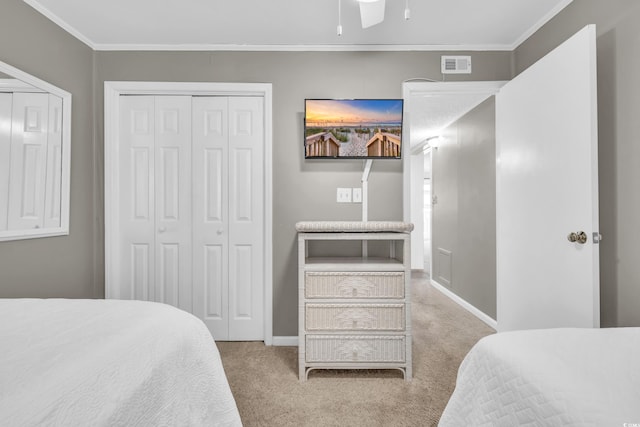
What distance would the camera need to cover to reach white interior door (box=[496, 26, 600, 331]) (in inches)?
61.4

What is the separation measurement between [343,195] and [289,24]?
128 centimetres

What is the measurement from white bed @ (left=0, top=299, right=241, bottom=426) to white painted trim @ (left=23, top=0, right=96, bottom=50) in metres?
1.89

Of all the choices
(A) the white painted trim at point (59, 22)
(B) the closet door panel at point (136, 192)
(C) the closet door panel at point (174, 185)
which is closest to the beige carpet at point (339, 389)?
(C) the closet door panel at point (174, 185)

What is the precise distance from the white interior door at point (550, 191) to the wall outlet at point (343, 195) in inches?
45.0

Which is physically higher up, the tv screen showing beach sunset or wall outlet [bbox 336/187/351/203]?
the tv screen showing beach sunset

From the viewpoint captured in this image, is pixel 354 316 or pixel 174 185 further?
pixel 174 185

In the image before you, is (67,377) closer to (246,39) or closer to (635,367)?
(635,367)

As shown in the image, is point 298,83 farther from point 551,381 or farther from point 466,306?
point 466,306

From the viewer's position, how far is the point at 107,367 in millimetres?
770

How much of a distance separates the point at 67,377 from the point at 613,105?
2.47m

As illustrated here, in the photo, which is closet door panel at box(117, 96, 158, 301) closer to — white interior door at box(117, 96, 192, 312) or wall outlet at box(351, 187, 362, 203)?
white interior door at box(117, 96, 192, 312)

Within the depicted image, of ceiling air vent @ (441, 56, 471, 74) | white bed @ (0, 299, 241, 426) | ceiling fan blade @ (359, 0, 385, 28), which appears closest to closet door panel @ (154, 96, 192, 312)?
white bed @ (0, 299, 241, 426)

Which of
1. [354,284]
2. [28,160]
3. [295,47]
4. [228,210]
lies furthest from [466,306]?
[28,160]

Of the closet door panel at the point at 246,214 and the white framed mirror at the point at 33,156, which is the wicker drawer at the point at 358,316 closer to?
the closet door panel at the point at 246,214
